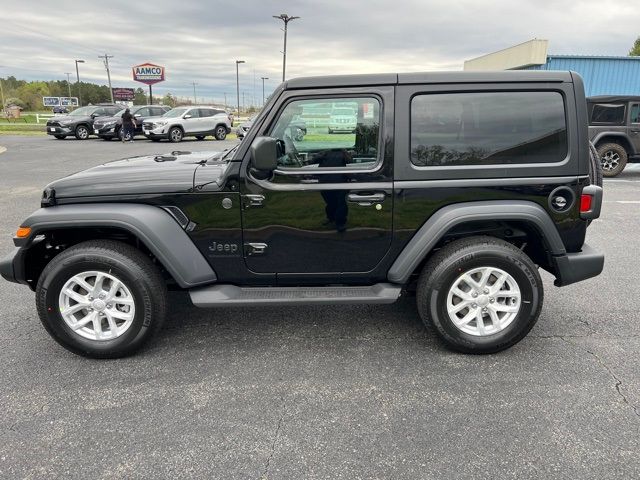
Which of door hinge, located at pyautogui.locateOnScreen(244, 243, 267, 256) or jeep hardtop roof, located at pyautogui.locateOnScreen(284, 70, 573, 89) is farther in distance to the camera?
door hinge, located at pyautogui.locateOnScreen(244, 243, 267, 256)

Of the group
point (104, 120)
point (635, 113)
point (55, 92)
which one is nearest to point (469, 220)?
point (635, 113)

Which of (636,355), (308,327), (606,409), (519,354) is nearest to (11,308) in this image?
(308,327)

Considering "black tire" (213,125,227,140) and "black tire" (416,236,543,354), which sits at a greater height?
"black tire" (213,125,227,140)

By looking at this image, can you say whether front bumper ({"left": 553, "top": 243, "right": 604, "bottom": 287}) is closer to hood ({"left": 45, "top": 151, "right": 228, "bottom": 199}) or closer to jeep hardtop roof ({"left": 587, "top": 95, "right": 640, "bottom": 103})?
hood ({"left": 45, "top": 151, "right": 228, "bottom": 199})

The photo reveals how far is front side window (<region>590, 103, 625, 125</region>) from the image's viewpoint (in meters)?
10.1

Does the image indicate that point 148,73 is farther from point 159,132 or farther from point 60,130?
point 159,132

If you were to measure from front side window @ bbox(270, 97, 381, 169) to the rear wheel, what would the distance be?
20.0 m

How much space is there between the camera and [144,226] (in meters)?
2.95

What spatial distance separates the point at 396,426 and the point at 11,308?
3.34 metres

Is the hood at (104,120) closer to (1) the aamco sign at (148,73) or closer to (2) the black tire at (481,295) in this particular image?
(1) the aamco sign at (148,73)

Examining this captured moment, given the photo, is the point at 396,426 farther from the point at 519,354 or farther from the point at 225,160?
the point at 225,160

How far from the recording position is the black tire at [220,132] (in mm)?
23136

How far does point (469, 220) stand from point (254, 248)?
1.44 meters

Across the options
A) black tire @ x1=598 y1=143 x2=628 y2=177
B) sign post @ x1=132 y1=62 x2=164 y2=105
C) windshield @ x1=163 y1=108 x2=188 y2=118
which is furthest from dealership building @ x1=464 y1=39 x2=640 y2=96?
sign post @ x1=132 y1=62 x2=164 y2=105
